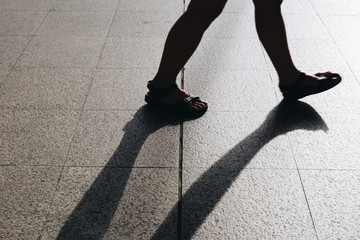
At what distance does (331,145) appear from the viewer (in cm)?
250

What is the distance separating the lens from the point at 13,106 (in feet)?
9.34

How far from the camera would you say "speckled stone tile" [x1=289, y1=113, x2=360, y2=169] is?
236 cm

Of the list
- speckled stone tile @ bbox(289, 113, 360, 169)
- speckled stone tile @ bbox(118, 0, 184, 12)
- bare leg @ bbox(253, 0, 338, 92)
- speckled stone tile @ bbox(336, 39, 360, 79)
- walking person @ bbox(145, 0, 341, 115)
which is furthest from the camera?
speckled stone tile @ bbox(118, 0, 184, 12)

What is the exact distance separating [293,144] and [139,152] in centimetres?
100

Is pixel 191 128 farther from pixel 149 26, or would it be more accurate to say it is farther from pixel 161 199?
pixel 149 26

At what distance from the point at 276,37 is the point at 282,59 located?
0.18 meters

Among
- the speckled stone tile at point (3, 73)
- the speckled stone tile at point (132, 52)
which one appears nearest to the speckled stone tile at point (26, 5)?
the speckled stone tile at point (132, 52)

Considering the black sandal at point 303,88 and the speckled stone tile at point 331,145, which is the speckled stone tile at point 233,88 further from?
the speckled stone tile at point 331,145

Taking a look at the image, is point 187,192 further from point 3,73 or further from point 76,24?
point 76,24

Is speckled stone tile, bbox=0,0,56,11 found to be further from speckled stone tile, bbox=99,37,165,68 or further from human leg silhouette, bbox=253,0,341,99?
human leg silhouette, bbox=253,0,341,99

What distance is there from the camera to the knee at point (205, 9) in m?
2.43

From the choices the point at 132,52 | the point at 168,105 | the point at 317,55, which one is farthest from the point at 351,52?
the point at 132,52

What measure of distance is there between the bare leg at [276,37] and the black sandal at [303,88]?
0.9 inches

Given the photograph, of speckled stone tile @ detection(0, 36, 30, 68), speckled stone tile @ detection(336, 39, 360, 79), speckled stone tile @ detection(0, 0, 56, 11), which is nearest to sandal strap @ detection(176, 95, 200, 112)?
speckled stone tile @ detection(336, 39, 360, 79)
